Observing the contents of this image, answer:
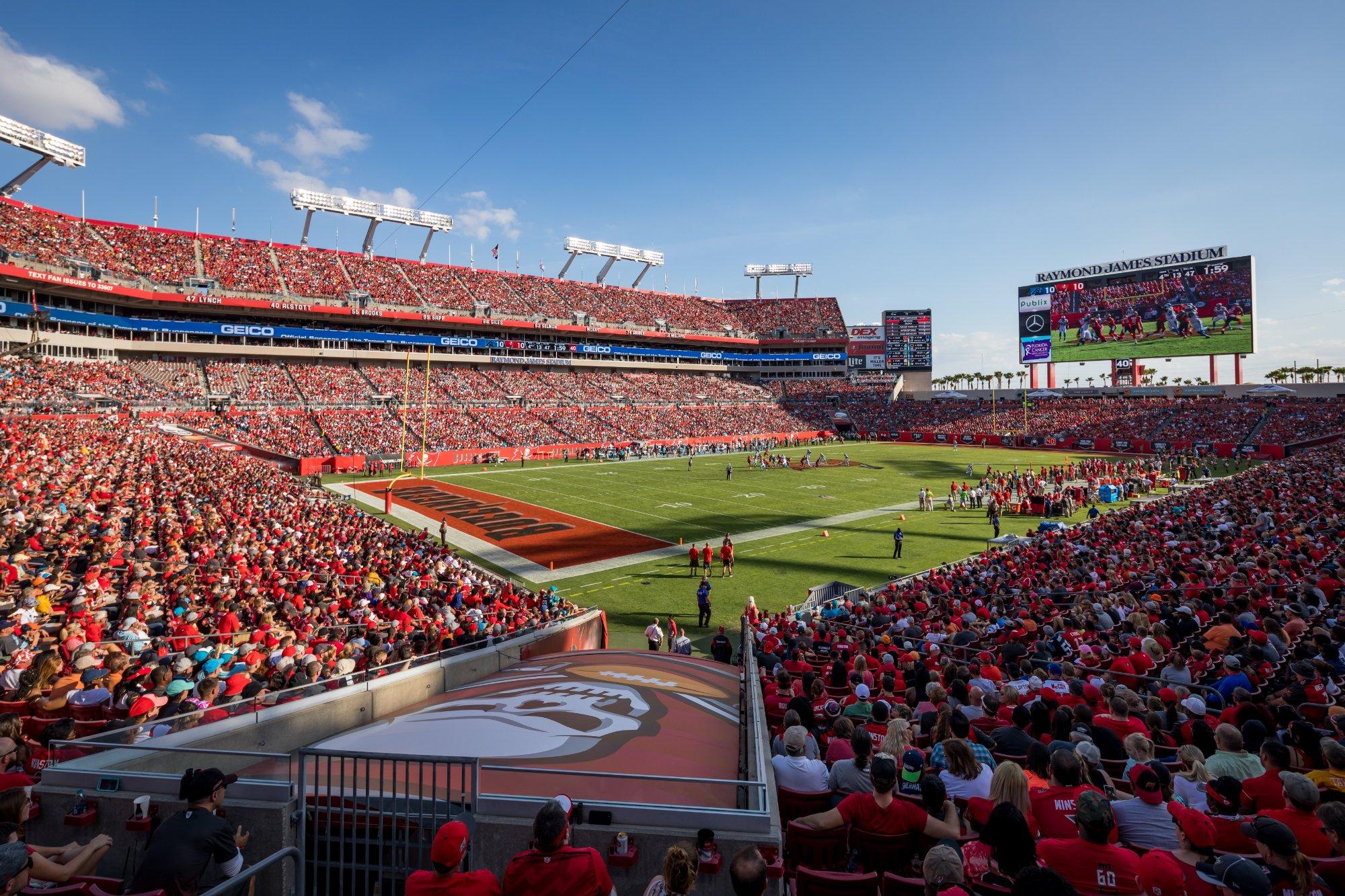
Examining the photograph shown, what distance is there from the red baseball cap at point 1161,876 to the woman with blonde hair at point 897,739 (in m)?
2.01

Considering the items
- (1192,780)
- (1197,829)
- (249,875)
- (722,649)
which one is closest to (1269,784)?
(1192,780)

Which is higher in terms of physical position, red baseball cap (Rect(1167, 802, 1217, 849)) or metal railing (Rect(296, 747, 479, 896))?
red baseball cap (Rect(1167, 802, 1217, 849))

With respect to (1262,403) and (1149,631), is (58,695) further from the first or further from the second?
(1262,403)

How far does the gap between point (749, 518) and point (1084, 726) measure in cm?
2426

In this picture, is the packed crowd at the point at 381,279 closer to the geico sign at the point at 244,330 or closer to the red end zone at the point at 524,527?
the geico sign at the point at 244,330

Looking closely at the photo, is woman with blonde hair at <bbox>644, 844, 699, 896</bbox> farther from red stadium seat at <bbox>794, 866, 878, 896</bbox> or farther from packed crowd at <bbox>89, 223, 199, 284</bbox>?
packed crowd at <bbox>89, 223, 199, 284</bbox>

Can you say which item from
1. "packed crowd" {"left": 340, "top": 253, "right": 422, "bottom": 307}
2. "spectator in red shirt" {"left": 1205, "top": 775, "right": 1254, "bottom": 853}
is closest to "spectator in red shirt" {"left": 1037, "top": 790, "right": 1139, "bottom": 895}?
"spectator in red shirt" {"left": 1205, "top": 775, "right": 1254, "bottom": 853}

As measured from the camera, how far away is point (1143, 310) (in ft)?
191

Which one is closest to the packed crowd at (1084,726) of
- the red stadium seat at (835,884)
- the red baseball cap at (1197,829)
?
the red baseball cap at (1197,829)

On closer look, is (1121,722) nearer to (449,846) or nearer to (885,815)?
(885,815)

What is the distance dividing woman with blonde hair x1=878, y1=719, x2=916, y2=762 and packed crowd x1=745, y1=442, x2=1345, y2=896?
0.13 ft

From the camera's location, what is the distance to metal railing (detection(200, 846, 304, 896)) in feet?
9.50

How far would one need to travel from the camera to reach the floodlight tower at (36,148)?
47031mm

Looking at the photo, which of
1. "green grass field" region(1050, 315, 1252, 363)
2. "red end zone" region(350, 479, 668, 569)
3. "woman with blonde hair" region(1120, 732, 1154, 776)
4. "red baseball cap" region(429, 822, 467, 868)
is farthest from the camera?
"green grass field" region(1050, 315, 1252, 363)
